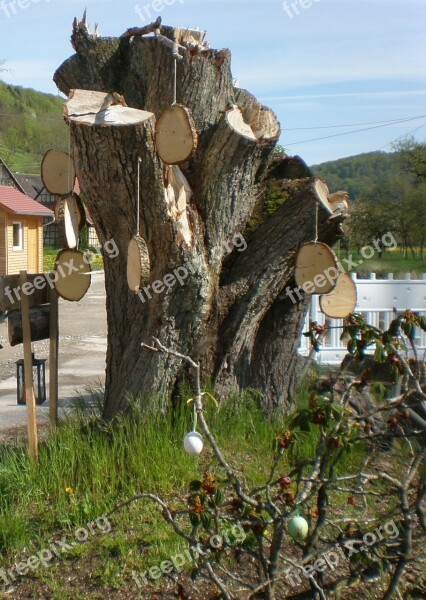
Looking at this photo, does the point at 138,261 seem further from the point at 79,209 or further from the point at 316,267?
the point at 316,267

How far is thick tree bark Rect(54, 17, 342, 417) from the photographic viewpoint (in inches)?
161

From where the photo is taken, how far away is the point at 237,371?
463 cm

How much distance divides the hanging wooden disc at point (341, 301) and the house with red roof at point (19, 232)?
72.8 ft

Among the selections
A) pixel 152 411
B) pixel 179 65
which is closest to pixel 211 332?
pixel 152 411

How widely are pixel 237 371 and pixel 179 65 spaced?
191cm

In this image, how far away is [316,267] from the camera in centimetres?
419

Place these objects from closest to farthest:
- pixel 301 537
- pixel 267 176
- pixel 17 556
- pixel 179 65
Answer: pixel 301 537, pixel 17 556, pixel 179 65, pixel 267 176

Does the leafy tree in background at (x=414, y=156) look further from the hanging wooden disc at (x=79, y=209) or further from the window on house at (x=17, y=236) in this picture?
the hanging wooden disc at (x=79, y=209)

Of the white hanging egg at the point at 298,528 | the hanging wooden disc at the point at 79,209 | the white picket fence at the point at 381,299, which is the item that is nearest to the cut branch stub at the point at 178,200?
the hanging wooden disc at the point at 79,209

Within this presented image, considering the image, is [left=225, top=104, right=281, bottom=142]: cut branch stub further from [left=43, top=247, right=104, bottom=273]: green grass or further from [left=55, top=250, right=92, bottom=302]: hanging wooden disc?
[left=43, top=247, right=104, bottom=273]: green grass

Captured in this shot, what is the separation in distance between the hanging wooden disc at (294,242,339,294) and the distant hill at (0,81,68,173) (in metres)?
48.3

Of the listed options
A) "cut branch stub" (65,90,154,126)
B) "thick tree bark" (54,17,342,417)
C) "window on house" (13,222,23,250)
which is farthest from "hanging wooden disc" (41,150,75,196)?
"window on house" (13,222,23,250)

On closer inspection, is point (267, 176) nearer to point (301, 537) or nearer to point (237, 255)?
point (237, 255)

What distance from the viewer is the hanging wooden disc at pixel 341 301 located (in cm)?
450
